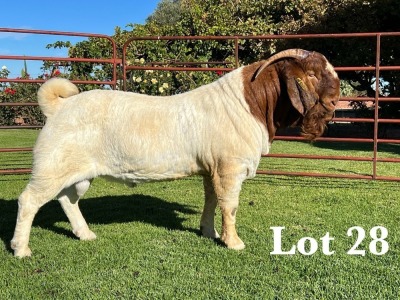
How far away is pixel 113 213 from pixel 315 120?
8.41 feet

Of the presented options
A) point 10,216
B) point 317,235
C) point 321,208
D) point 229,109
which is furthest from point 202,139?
point 10,216

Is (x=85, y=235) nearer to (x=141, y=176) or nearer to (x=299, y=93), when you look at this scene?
(x=141, y=176)

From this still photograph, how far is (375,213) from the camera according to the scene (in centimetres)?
498

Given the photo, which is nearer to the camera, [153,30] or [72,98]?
[72,98]

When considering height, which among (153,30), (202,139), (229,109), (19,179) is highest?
(153,30)

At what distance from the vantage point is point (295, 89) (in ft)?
12.1

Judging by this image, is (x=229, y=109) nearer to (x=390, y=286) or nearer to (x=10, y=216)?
(x=390, y=286)

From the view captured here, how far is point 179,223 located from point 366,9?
37.3 ft

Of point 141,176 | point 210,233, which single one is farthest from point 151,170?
point 210,233

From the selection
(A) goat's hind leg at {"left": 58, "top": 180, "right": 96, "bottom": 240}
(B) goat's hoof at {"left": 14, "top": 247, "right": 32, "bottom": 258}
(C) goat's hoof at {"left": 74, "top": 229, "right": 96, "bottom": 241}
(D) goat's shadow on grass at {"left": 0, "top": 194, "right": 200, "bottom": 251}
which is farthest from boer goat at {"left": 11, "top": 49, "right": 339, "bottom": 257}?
(D) goat's shadow on grass at {"left": 0, "top": 194, "right": 200, "bottom": 251}

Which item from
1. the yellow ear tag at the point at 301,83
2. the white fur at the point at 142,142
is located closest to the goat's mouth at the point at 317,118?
the yellow ear tag at the point at 301,83

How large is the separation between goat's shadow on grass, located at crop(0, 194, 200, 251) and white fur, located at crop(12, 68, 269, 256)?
83 centimetres

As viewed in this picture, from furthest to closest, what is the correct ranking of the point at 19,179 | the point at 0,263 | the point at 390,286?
the point at 19,179 → the point at 0,263 → the point at 390,286

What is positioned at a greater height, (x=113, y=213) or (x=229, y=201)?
(x=229, y=201)
